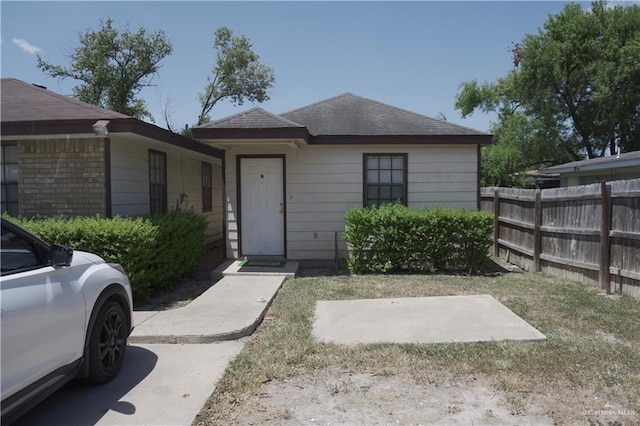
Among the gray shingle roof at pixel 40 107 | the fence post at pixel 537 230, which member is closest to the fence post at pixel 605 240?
the fence post at pixel 537 230

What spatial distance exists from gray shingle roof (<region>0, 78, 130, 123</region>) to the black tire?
389 centimetres

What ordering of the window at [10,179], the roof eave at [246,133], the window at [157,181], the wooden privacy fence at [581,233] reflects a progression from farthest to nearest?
the window at [157,181] < the roof eave at [246,133] < the window at [10,179] < the wooden privacy fence at [581,233]

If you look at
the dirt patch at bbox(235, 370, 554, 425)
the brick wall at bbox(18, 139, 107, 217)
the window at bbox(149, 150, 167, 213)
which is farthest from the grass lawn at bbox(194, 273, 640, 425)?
the window at bbox(149, 150, 167, 213)

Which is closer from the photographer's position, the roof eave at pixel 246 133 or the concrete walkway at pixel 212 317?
the concrete walkway at pixel 212 317

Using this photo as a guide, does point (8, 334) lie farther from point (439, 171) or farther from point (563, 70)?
point (563, 70)

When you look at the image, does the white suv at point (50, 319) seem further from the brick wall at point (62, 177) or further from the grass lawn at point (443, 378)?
the brick wall at point (62, 177)

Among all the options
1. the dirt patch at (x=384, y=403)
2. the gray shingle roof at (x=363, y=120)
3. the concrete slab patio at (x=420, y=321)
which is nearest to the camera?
the dirt patch at (x=384, y=403)

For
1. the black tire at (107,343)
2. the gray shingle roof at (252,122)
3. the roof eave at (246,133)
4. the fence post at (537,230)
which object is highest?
the gray shingle roof at (252,122)

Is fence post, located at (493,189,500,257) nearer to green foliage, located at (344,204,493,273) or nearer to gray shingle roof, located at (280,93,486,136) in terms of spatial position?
gray shingle roof, located at (280,93,486,136)

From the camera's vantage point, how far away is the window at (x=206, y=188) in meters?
13.8

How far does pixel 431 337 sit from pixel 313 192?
19.1ft

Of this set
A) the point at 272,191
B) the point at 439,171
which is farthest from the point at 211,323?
the point at 439,171

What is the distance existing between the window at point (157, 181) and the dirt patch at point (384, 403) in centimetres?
666

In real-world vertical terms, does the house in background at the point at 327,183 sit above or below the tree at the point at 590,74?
below
